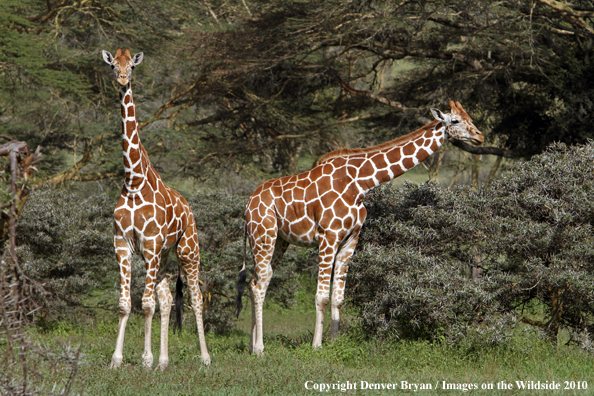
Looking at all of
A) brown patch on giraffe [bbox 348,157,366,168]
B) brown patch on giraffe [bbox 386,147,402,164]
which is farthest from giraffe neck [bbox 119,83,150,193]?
brown patch on giraffe [bbox 386,147,402,164]

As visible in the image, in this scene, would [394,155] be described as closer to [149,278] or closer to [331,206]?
[331,206]

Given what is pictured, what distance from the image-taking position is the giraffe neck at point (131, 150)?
736cm

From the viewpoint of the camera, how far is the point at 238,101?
18281 mm

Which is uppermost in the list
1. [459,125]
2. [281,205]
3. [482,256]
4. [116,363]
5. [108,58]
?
[108,58]

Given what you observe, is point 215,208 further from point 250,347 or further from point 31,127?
point 31,127

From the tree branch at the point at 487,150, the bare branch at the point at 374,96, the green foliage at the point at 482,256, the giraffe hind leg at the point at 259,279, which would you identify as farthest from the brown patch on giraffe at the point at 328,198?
the bare branch at the point at 374,96

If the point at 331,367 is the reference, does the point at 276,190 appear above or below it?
above

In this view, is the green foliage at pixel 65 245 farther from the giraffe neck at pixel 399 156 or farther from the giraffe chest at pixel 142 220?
the giraffe neck at pixel 399 156

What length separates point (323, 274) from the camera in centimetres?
821

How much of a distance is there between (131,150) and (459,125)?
4118 mm

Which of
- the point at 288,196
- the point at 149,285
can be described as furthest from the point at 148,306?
the point at 288,196

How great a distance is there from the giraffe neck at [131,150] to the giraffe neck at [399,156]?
9.10 ft

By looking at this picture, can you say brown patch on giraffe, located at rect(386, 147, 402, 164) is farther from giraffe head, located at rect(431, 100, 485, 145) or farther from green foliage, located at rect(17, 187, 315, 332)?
green foliage, located at rect(17, 187, 315, 332)

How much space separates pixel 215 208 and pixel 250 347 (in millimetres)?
4244
